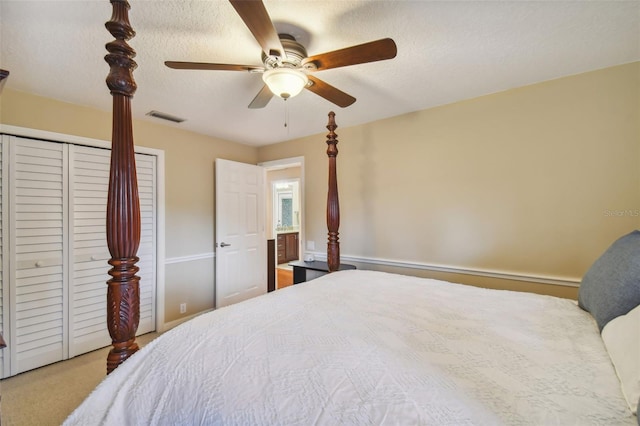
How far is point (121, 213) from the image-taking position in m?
1.00

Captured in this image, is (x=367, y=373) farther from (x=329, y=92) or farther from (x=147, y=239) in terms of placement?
(x=147, y=239)

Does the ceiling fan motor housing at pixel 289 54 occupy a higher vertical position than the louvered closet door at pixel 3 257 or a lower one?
higher

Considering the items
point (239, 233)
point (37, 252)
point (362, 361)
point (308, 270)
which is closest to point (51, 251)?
point (37, 252)

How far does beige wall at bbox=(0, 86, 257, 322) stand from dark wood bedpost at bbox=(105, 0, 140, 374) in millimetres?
2064

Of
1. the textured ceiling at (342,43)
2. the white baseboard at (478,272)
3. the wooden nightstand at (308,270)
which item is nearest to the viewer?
the textured ceiling at (342,43)

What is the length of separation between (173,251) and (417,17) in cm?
316

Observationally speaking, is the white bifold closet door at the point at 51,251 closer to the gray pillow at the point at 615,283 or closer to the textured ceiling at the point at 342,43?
the textured ceiling at the point at 342,43

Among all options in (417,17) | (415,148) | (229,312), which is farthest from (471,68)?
(229,312)

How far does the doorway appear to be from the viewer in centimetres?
598

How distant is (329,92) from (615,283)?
67.1 inches

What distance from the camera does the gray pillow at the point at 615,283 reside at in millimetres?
980

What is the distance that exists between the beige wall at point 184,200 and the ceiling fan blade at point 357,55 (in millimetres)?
2321

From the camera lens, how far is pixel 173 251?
3086 mm

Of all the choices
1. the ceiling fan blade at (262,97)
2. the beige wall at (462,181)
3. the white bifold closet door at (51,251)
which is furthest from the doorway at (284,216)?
the ceiling fan blade at (262,97)
